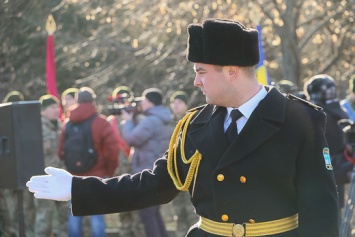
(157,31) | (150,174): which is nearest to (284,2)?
(157,31)

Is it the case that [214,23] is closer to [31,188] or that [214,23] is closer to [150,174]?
[150,174]

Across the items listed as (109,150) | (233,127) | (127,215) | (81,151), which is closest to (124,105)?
(109,150)

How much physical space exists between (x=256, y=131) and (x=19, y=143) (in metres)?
3.37

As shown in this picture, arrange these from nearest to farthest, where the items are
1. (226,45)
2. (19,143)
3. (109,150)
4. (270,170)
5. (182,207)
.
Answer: (270,170)
(226,45)
(19,143)
(109,150)
(182,207)

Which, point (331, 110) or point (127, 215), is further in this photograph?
point (127, 215)

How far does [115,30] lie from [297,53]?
11.6ft

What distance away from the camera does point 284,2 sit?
1246cm

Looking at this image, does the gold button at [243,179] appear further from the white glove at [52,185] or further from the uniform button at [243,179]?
the white glove at [52,185]

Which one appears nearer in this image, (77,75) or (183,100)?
(183,100)

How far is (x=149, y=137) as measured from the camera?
9336mm

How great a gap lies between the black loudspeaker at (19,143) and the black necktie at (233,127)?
310cm

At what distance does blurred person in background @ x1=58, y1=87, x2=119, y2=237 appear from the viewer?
9.15m

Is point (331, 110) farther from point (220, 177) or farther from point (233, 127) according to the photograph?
point (220, 177)

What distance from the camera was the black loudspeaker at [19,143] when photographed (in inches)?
273
